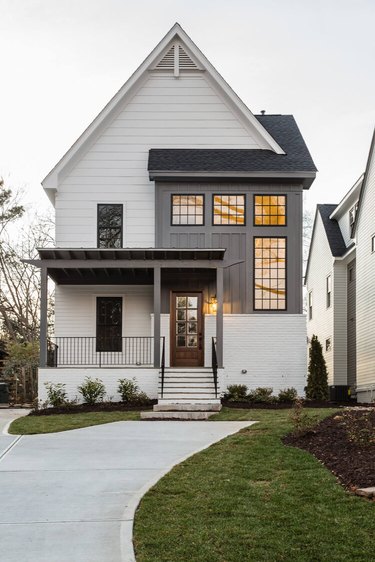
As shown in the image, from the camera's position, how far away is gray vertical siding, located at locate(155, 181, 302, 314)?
22891mm

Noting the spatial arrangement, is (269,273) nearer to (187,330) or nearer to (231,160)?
(187,330)

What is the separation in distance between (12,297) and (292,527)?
3254cm

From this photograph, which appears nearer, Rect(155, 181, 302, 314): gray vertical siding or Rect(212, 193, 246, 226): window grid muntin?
Rect(155, 181, 302, 314): gray vertical siding

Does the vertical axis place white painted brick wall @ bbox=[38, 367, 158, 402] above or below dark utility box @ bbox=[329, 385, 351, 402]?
above

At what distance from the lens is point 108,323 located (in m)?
23.4

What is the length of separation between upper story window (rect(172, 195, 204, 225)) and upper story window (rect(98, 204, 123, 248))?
5.52ft

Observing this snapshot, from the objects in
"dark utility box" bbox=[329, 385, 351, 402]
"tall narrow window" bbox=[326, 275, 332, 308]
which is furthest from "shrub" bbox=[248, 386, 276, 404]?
"tall narrow window" bbox=[326, 275, 332, 308]

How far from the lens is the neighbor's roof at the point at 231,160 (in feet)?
74.9

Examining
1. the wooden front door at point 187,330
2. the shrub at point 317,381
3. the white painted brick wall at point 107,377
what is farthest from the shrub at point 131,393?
the shrub at point 317,381

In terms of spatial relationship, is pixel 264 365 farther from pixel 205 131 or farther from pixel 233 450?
pixel 233 450

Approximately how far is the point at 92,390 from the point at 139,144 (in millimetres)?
8001

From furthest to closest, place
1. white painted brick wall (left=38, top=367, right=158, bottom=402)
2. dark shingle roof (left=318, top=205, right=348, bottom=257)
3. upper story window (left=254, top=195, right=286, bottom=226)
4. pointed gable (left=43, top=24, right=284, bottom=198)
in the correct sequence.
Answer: dark shingle roof (left=318, top=205, right=348, bottom=257) < pointed gable (left=43, top=24, right=284, bottom=198) < upper story window (left=254, top=195, right=286, bottom=226) < white painted brick wall (left=38, top=367, right=158, bottom=402)

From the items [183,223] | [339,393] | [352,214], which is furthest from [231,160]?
[339,393]

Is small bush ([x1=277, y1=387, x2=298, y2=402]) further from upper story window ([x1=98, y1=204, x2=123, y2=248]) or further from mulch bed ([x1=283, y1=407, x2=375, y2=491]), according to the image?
mulch bed ([x1=283, y1=407, x2=375, y2=491])
